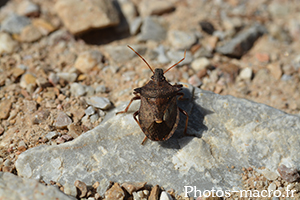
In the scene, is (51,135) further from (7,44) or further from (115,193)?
(7,44)

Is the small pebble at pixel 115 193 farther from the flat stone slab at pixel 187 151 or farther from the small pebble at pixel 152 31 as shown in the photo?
the small pebble at pixel 152 31

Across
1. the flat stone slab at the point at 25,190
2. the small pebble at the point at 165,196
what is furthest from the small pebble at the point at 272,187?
the flat stone slab at the point at 25,190

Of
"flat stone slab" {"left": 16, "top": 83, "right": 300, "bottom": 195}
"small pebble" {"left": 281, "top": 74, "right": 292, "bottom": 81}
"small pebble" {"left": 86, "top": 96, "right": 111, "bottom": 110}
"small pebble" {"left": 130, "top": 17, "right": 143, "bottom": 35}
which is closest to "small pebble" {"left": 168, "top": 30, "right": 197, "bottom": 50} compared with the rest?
"small pebble" {"left": 130, "top": 17, "right": 143, "bottom": 35}

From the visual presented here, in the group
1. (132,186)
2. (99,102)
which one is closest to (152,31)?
(99,102)

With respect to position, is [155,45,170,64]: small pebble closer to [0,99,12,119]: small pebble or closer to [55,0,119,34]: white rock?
[55,0,119,34]: white rock

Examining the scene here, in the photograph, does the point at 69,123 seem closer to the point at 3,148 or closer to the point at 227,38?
the point at 3,148

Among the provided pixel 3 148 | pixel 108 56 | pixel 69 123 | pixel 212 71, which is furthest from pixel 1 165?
pixel 212 71
